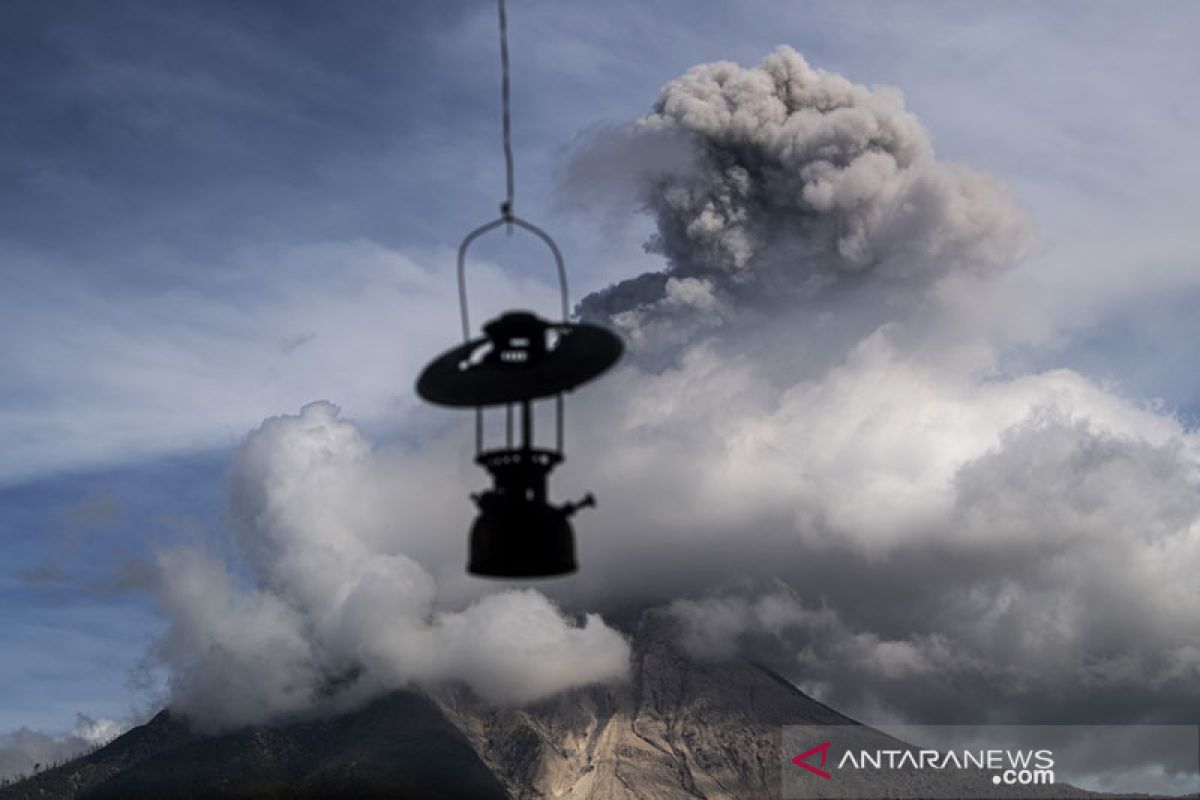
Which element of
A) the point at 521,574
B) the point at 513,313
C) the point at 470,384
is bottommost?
the point at 521,574

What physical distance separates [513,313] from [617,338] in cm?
90

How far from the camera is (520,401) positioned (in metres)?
10.1

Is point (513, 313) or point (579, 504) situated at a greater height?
point (513, 313)

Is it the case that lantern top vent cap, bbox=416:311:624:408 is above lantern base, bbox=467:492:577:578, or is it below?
above

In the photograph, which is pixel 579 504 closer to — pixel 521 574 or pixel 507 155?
pixel 521 574

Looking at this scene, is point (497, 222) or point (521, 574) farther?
point (497, 222)

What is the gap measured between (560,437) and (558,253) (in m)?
1.56

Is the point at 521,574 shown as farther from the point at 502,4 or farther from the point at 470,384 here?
the point at 502,4

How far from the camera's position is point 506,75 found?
32.0ft

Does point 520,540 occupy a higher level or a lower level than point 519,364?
lower

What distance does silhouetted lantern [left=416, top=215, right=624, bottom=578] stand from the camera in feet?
32.4

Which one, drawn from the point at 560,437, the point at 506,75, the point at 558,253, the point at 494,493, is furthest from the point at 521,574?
the point at 506,75

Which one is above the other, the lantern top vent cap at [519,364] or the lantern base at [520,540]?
the lantern top vent cap at [519,364]

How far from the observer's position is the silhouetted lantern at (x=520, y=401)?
32.4ft
